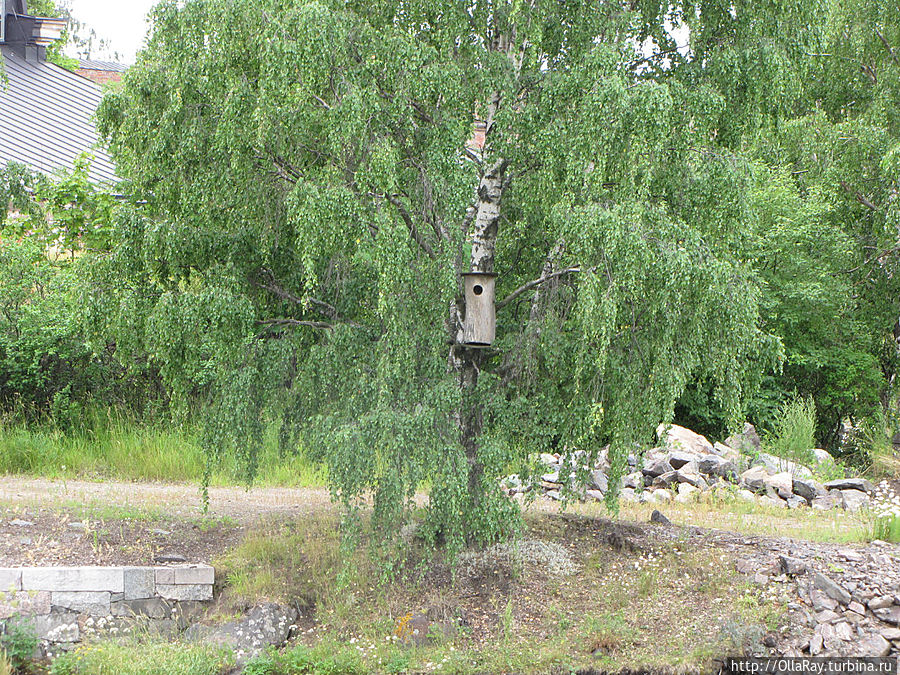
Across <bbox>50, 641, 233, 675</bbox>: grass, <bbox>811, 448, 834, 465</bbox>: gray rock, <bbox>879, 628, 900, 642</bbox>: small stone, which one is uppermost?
<bbox>811, 448, 834, 465</bbox>: gray rock

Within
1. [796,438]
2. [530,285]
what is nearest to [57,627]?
[530,285]

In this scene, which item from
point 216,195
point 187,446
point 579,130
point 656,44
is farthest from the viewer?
point 187,446

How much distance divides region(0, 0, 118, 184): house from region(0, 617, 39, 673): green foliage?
11884 mm

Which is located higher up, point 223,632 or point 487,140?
point 487,140

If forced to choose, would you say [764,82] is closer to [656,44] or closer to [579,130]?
[656,44]

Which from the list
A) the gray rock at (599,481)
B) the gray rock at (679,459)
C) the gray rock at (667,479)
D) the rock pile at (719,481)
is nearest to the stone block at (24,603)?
the rock pile at (719,481)

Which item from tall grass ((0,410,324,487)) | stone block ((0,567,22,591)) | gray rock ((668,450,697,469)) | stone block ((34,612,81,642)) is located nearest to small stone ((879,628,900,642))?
gray rock ((668,450,697,469))

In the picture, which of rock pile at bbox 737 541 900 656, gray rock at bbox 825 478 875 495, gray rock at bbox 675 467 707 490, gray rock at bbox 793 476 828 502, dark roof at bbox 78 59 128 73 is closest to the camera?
rock pile at bbox 737 541 900 656

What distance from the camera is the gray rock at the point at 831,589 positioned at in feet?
23.7

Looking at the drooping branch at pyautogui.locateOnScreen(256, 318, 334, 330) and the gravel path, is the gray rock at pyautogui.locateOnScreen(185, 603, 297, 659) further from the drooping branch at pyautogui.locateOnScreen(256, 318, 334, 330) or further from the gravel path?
the drooping branch at pyautogui.locateOnScreen(256, 318, 334, 330)

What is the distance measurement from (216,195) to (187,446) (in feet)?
18.1

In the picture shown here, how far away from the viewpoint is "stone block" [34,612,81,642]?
7.16 metres

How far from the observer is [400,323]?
22.2ft

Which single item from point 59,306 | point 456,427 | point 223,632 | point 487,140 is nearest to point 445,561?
point 456,427
